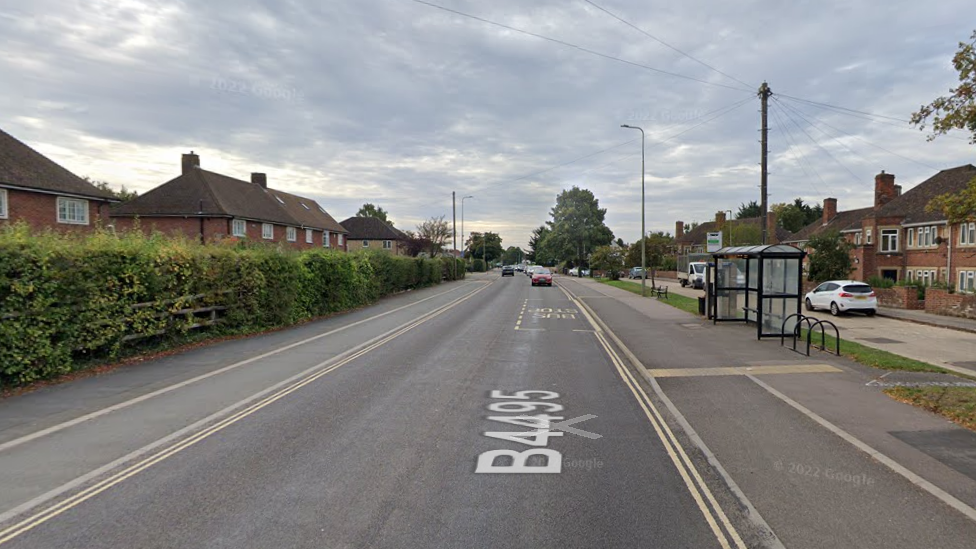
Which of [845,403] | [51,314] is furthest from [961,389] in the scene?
[51,314]

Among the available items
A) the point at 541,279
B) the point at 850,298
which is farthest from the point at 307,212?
the point at 850,298

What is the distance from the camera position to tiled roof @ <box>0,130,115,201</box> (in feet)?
76.8

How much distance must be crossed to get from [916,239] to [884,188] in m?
7.13

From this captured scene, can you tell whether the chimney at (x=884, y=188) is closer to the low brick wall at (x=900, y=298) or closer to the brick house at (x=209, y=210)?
the low brick wall at (x=900, y=298)

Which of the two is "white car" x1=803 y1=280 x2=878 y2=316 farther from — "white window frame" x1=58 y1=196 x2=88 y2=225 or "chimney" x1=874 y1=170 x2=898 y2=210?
"white window frame" x1=58 y1=196 x2=88 y2=225

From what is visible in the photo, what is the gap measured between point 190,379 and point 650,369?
27.5ft

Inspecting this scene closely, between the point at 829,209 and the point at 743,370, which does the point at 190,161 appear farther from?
the point at 829,209

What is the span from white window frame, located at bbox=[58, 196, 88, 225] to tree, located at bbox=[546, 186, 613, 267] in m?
68.5

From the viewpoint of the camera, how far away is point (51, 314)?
347 inches

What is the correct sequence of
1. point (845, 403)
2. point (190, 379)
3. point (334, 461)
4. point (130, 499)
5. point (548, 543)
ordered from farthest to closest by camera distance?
point (190, 379), point (845, 403), point (334, 461), point (130, 499), point (548, 543)

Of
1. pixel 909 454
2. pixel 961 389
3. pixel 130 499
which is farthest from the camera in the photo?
pixel 961 389

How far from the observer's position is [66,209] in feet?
85.0

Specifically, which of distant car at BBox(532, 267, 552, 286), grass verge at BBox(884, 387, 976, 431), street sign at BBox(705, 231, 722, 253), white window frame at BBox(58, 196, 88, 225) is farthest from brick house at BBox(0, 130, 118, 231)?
distant car at BBox(532, 267, 552, 286)

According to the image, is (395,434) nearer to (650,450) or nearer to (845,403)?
(650,450)
